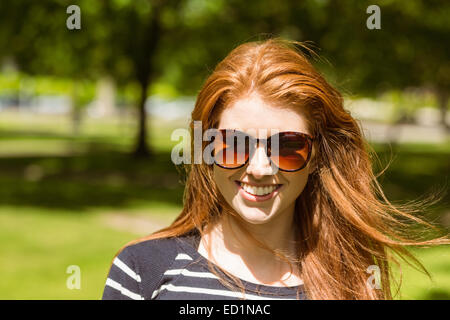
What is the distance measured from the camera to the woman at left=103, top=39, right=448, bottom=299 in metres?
2.06

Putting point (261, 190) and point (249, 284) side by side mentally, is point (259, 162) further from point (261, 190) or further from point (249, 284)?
point (249, 284)

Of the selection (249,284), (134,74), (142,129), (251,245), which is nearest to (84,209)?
(142,129)

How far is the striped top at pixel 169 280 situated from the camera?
2.01 metres

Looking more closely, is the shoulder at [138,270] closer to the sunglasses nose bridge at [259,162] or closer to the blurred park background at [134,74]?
the sunglasses nose bridge at [259,162]

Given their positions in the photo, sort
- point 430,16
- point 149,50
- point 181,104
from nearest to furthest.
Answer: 1. point 430,16
2. point 149,50
3. point 181,104

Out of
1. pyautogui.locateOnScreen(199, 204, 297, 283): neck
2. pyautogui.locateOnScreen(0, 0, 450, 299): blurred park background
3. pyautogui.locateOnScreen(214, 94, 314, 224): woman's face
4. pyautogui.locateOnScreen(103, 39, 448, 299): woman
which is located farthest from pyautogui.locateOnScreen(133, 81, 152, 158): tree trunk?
pyautogui.locateOnScreen(214, 94, 314, 224): woman's face

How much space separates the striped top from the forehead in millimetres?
531

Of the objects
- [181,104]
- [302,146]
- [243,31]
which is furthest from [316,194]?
[181,104]

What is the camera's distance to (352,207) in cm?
229

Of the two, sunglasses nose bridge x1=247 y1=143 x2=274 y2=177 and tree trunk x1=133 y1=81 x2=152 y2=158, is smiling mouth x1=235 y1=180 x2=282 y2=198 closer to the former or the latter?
sunglasses nose bridge x1=247 y1=143 x2=274 y2=177

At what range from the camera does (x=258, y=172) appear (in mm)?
2049
